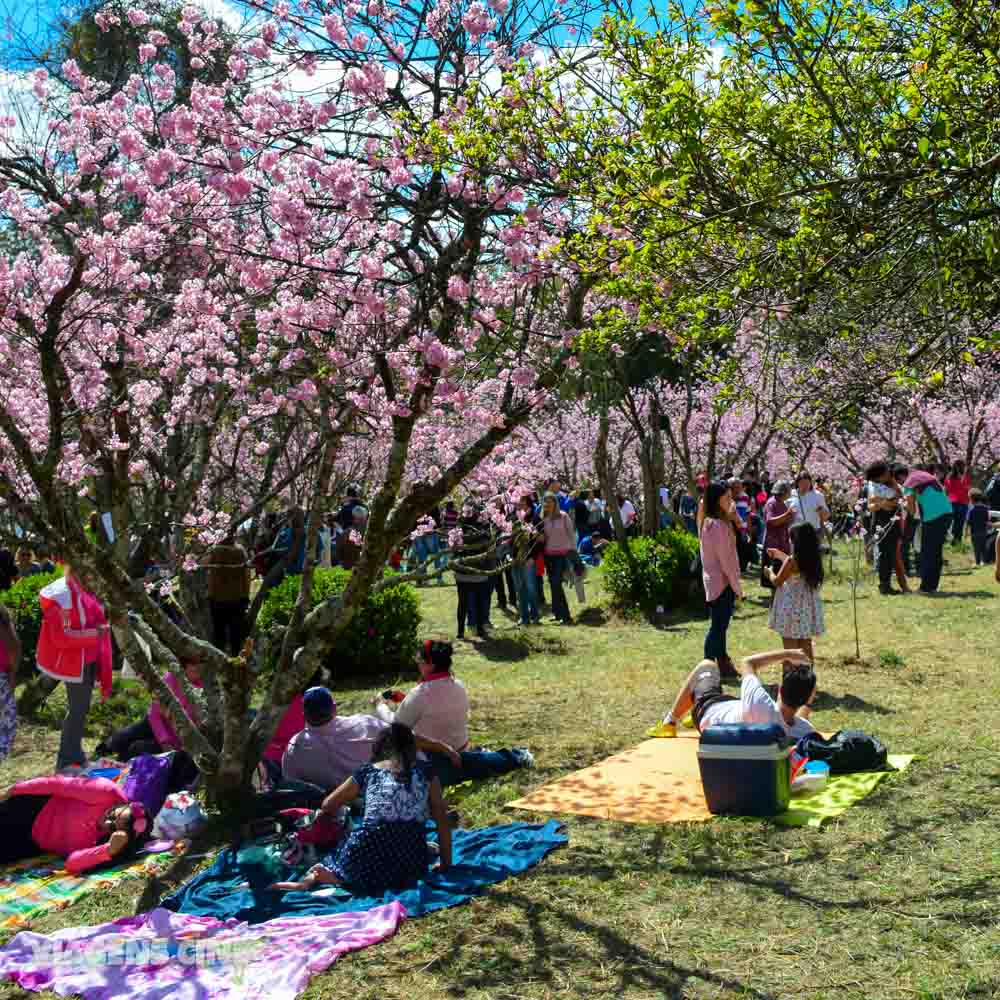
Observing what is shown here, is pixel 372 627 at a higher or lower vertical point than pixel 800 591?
lower

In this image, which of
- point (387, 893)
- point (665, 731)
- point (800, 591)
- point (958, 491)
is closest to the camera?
point (387, 893)

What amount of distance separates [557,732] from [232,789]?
254 centimetres

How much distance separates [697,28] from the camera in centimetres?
504

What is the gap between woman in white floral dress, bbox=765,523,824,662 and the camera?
8672 mm

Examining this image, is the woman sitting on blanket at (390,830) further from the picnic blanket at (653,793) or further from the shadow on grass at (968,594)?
the shadow on grass at (968,594)

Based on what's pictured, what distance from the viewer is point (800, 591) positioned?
8.74 m

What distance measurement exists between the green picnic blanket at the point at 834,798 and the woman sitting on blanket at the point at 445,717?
6.18 ft

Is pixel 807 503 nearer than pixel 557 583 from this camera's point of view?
Yes

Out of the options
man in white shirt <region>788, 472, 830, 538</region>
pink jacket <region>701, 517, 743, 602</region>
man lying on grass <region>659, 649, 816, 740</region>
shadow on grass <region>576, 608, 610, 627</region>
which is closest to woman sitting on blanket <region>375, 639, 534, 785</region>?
man lying on grass <region>659, 649, 816, 740</region>

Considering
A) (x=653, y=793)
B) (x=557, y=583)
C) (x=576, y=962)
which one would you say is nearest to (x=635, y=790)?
(x=653, y=793)

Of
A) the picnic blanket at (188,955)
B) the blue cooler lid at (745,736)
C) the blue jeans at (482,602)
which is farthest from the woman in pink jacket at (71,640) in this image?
the blue jeans at (482,602)

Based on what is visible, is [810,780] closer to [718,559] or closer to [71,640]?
[718,559]

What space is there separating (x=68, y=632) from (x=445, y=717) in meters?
2.73

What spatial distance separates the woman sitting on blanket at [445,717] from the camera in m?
7.04
